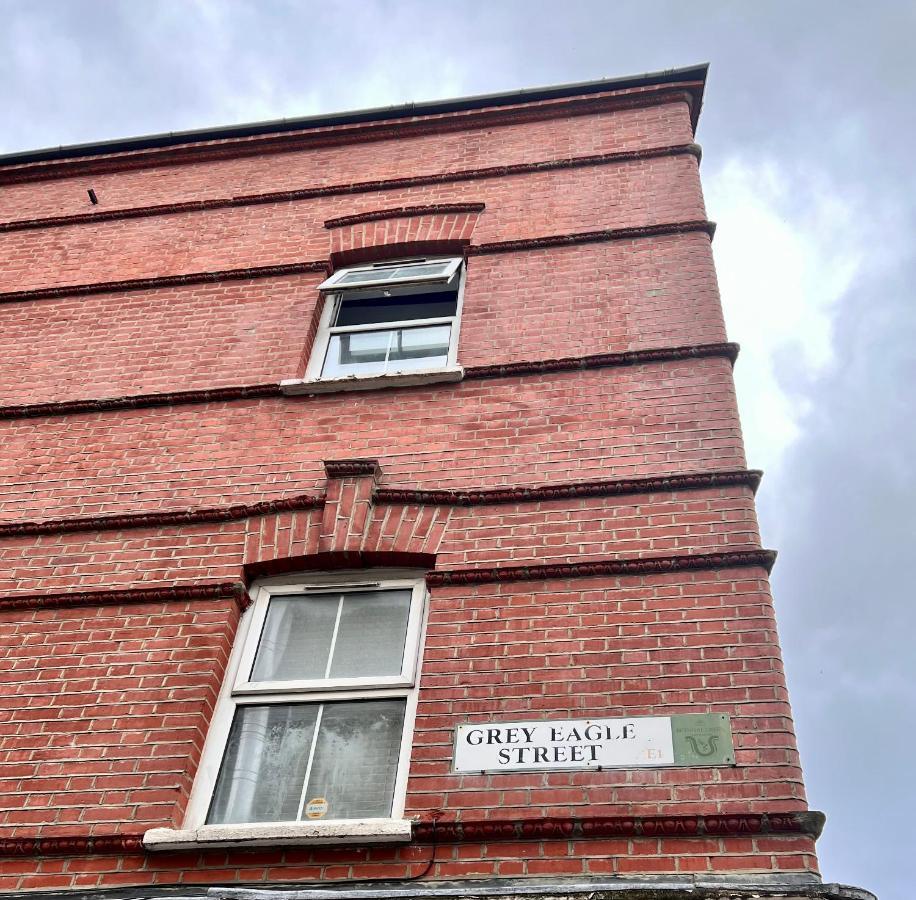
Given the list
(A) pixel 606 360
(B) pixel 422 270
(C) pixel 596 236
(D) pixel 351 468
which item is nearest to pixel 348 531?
(D) pixel 351 468

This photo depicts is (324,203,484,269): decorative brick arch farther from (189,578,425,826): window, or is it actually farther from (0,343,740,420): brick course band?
(189,578,425,826): window

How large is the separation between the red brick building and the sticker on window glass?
12 millimetres

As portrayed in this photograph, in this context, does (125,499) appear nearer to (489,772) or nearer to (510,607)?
(510,607)

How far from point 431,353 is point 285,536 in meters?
2.23

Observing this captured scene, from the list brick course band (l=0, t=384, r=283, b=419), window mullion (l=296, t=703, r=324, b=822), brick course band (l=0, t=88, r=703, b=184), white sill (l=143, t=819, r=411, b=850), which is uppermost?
brick course band (l=0, t=88, r=703, b=184)

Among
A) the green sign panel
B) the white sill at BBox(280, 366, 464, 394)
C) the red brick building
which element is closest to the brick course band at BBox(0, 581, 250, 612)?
the red brick building

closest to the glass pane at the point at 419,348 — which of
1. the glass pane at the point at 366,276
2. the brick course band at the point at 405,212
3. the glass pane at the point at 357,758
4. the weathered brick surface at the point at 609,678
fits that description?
the glass pane at the point at 366,276

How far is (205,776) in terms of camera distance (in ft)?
17.5

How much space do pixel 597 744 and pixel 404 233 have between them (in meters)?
5.18

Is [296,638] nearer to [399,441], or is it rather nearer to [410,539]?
[410,539]

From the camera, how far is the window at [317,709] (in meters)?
5.19

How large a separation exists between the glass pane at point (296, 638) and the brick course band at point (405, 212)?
4.02m

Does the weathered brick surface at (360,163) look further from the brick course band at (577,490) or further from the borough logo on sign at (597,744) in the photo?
the borough logo on sign at (597,744)

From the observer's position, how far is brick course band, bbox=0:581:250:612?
6.03 meters
